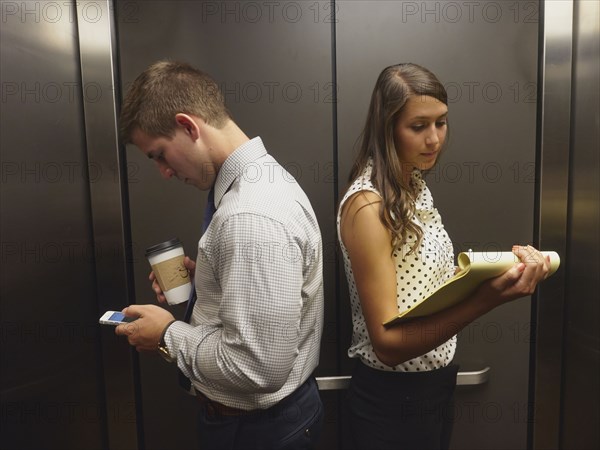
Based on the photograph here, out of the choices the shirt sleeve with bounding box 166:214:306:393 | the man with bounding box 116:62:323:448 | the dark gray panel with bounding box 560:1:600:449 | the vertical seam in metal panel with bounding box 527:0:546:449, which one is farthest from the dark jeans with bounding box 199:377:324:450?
the dark gray panel with bounding box 560:1:600:449

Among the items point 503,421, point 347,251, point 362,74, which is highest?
point 362,74

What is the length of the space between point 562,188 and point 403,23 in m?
0.66

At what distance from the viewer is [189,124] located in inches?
37.6

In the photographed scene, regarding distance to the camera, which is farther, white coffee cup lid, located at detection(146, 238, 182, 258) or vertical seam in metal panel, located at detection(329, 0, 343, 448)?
vertical seam in metal panel, located at detection(329, 0, 343, 448)

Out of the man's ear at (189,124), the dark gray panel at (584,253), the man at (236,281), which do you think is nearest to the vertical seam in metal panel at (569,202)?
the dark gray panel at (584,253)

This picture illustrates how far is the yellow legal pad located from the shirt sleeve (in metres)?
0.24

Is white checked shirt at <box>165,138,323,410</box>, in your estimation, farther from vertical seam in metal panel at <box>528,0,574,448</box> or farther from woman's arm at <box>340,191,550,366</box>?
vertical seam in metal panel at <box>528,0,574,448</box>

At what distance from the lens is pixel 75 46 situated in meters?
1.35

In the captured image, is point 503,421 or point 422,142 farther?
point 503,421

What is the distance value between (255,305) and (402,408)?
0.46 metres

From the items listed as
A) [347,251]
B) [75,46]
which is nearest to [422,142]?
[347,251]

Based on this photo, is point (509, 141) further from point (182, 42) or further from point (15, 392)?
point (15, 392)

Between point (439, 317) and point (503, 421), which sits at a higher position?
point (439, 317)

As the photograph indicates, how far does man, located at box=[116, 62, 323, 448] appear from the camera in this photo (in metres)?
0.87
